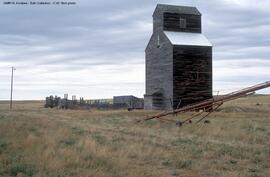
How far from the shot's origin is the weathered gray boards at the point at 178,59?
168ft

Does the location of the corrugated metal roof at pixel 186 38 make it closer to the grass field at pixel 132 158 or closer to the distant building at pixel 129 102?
the distant building at pixel 129 102

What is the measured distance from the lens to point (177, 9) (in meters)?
54.2

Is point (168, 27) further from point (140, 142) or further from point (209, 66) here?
point (140, 142)

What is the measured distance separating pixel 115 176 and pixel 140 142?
9240 mm

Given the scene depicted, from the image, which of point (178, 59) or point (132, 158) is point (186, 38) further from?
point (132, 158)

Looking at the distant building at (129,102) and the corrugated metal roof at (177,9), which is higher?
the corrugated metal roof at (177,9)

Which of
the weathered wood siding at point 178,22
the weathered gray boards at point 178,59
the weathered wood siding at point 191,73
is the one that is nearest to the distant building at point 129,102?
the weathered gray boards at point 178,59

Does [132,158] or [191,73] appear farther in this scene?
[191,73]

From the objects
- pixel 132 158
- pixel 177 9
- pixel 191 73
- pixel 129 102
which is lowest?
pixel 132 158

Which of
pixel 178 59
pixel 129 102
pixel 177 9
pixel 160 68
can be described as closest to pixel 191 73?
pixel 178 59

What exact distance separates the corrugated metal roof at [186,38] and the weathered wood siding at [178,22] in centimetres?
52

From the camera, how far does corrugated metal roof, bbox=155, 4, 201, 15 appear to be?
53.7 metres

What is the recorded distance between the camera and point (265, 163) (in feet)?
52.0

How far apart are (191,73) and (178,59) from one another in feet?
6.81
